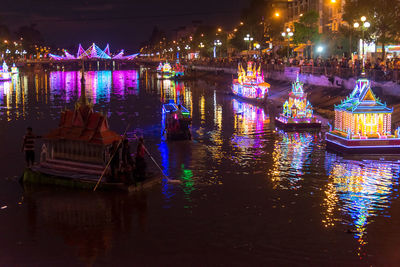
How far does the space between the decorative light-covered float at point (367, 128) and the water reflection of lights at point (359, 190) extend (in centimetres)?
114

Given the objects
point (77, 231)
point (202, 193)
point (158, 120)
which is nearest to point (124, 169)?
point (202, 193)

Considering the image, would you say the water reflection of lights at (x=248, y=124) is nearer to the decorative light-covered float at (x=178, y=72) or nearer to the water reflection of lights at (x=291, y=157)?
the water reflection of lights at (x=291, y=157)

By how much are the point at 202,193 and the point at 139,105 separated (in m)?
31.7

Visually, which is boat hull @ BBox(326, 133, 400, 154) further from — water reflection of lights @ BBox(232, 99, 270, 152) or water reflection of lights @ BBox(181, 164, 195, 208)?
water reflection of lights @ BBox(181, 164, 195, 208)

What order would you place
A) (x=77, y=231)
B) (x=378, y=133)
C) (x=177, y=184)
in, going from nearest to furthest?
(x=77, y=231) < (x=177, y=184) < (x=378, y=133)

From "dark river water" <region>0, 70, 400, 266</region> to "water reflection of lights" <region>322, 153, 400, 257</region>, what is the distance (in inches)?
1.2

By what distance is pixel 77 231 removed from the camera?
1231cm

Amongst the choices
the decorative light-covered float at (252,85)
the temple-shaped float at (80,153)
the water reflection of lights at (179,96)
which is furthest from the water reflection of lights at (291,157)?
the decorative light-covered float at (252,85)

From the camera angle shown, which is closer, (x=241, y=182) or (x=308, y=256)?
(x=308, y=256)

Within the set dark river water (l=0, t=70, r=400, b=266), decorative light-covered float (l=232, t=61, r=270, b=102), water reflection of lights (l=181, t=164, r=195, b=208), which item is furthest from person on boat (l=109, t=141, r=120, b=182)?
decorative light-covered float (l=232, t=61, r=270, b=102)

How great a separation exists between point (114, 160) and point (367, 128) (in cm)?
1100

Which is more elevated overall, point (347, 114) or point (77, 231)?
point (347, 114)

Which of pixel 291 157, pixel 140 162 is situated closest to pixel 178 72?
pixel 291 157

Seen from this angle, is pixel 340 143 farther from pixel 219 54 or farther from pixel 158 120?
pixel 219 54
